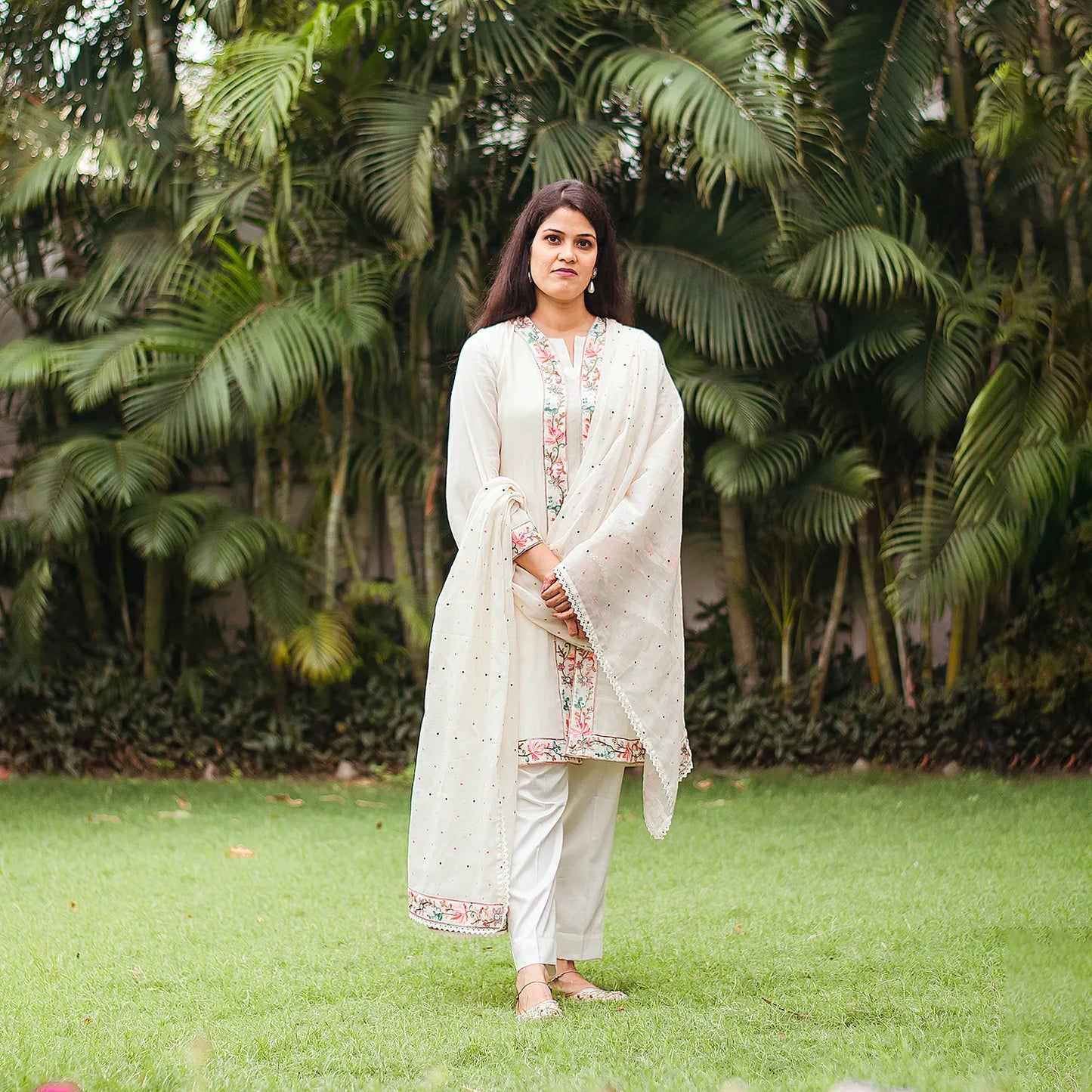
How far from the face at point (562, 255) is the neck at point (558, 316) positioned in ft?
0.13

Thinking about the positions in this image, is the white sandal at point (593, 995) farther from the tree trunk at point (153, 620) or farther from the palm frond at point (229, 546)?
the tree trunk at point (153, 620)

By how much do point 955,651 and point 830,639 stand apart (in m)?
0.57

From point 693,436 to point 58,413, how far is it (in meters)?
3.07

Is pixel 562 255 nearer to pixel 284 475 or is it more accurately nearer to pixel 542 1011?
pixel 542 1011

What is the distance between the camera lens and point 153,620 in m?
6.80

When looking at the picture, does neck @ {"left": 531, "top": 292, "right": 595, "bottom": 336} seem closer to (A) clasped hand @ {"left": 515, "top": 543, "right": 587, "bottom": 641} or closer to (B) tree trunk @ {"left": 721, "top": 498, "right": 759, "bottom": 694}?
(A) clasped hand @ {"left": 515, "top": 543, "right": 587, "bottom": 641}

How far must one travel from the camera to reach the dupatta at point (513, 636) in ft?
9.62

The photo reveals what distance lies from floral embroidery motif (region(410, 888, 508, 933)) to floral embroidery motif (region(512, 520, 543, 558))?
2.43ft


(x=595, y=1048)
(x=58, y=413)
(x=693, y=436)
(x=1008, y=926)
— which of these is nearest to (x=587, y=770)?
(x=595, y=1048)

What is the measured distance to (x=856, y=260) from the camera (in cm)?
594

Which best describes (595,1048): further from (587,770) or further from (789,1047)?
(587,770)

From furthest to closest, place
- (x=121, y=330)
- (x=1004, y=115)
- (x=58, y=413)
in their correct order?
(x=58, y=413), (x=121, y=330), (x=1004, y=115)

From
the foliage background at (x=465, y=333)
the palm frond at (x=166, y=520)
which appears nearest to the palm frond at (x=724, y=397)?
the foliage background at (x=465, y=333)

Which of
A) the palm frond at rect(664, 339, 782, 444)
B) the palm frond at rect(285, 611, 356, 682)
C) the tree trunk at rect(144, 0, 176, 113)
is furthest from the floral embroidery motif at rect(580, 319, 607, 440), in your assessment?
the tree trunk at rect(144, 0, 176, 113)
